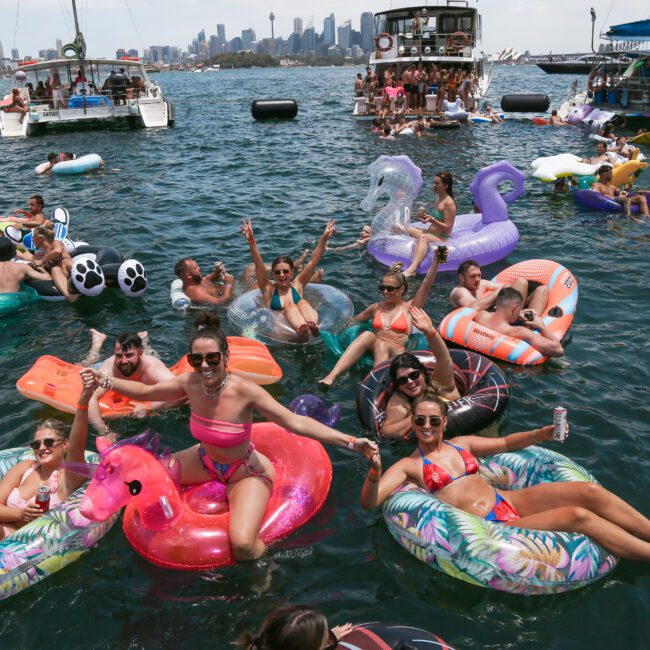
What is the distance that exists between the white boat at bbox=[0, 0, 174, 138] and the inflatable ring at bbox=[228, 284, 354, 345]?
71.7 ft

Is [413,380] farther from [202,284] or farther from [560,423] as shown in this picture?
[202,284]

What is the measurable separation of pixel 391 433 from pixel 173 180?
46.5ft

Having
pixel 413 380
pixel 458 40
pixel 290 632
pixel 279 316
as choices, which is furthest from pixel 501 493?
pixel 458 40

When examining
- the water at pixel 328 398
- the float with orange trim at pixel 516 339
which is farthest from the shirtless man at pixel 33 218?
the float with orange trim at pixel 516 339

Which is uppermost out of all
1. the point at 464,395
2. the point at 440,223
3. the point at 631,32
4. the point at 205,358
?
the point at 631,32

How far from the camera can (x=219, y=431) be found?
170 inches

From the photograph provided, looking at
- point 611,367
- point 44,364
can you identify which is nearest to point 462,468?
point 611,367

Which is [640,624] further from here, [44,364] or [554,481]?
[44,364]

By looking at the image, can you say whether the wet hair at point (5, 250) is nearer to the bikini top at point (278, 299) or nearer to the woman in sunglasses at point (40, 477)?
the bikini top at point (278, 299)

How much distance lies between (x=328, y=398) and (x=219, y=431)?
2370 millimetres

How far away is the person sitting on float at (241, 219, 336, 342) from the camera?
731cm

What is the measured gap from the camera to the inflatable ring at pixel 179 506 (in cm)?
411

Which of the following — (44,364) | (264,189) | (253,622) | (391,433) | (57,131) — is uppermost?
(57,131)

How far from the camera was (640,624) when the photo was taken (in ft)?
12.8
